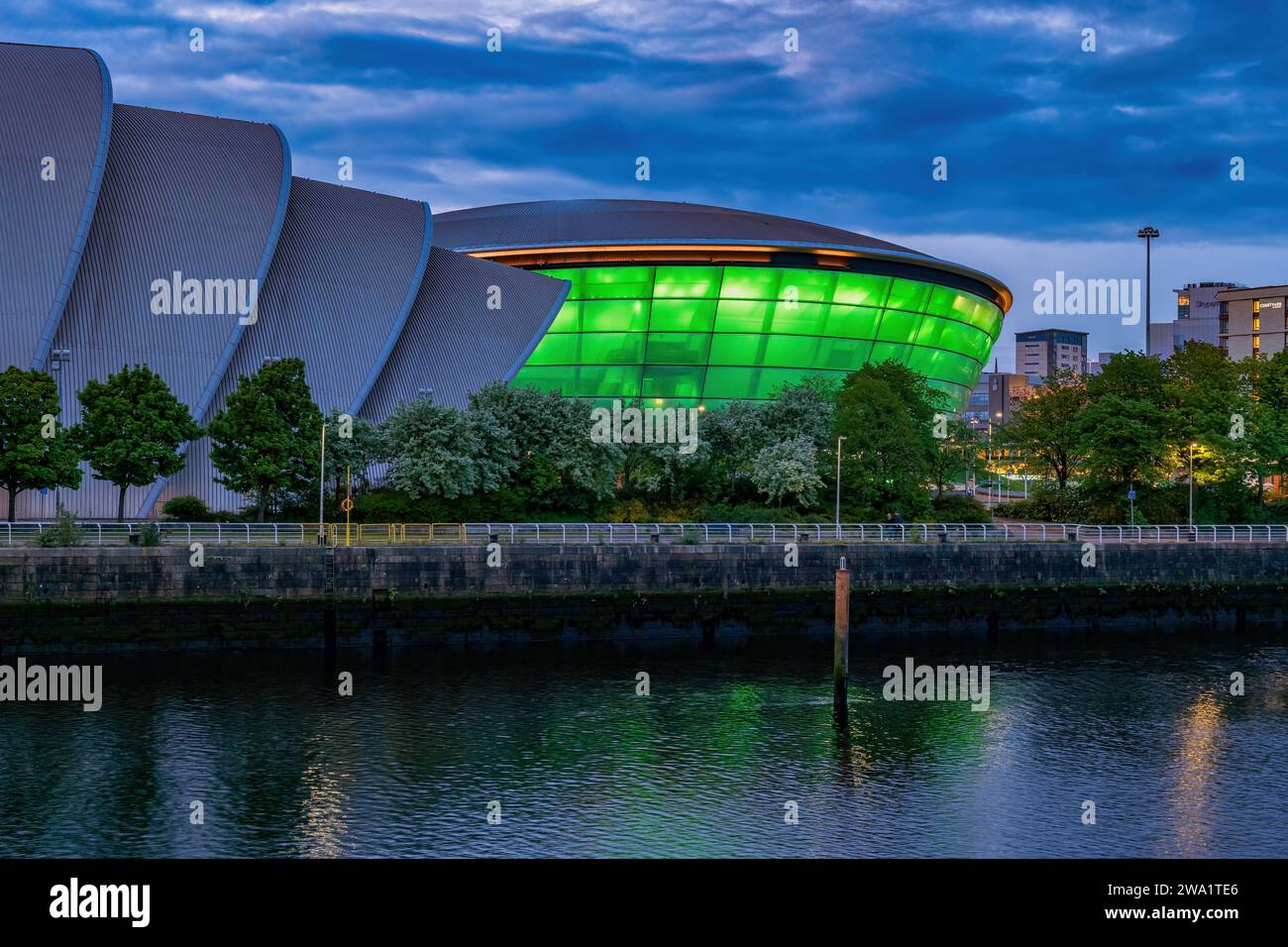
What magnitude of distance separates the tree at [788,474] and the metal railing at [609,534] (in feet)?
13.0

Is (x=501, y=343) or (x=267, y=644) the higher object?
(x=501, y=343)

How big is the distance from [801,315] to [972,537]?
1185 inches

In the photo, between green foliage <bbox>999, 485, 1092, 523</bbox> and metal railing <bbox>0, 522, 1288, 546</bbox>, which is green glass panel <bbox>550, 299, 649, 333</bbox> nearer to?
green foliage <bbox>999, 485, 1092, 523</bbox>

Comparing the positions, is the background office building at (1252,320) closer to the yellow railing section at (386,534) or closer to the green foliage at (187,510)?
the yellow railing section at (386,534)

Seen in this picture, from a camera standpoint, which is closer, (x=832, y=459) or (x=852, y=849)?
(x=852, y=849)

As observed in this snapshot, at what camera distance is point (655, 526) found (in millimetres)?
56938

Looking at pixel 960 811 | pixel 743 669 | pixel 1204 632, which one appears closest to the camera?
pixel 960 811

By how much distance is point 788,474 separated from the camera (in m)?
67.7

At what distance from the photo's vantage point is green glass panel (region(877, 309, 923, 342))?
306ft

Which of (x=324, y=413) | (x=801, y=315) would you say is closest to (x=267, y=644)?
(x=324, y=413)

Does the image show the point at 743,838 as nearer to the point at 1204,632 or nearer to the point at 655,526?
the point at 655,526

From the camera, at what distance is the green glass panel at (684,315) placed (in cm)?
8969

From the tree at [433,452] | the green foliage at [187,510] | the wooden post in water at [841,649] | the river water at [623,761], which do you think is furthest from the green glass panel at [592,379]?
the wooden post in water at [841,649]
